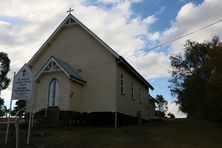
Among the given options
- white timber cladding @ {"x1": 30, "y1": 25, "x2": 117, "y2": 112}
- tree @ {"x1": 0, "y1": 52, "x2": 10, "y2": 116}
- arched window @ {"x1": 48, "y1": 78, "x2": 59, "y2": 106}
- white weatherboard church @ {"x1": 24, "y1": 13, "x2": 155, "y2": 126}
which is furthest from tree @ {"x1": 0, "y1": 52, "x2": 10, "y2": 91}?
arched window @ {"x1": 48, "y1": 78, "x2": 59, "y2": 106}

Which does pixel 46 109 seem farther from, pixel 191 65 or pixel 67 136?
pixel 191 65

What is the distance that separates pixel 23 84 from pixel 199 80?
28.1m

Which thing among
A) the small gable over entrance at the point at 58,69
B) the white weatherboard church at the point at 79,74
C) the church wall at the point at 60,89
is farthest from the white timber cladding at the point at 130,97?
the church wall at the point at 60,89

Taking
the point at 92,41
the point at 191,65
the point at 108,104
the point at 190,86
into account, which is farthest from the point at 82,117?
the point at 191,65

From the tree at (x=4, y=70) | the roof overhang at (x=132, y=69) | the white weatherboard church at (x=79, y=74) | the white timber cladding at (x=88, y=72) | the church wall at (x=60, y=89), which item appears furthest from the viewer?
the tree at (x=4, y=70)

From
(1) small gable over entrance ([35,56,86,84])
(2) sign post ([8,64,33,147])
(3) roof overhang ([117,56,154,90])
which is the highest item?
(3) roof overhang ([117,56,154,90])

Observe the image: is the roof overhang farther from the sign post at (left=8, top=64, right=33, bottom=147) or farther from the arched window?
the sign post at (left=8, top=64, right=33, bottom=147)

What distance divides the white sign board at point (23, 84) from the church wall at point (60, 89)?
10830mm

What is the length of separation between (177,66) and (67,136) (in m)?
30.3

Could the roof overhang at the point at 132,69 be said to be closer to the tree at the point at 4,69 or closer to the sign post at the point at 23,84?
the sign post at the point at 23,84

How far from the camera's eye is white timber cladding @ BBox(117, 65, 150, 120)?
29850 mm

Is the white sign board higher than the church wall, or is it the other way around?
A: the church wall

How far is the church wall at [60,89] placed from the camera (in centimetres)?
2755

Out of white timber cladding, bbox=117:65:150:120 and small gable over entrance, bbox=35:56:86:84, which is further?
white timber cladding, bbox=117:65:150:120
